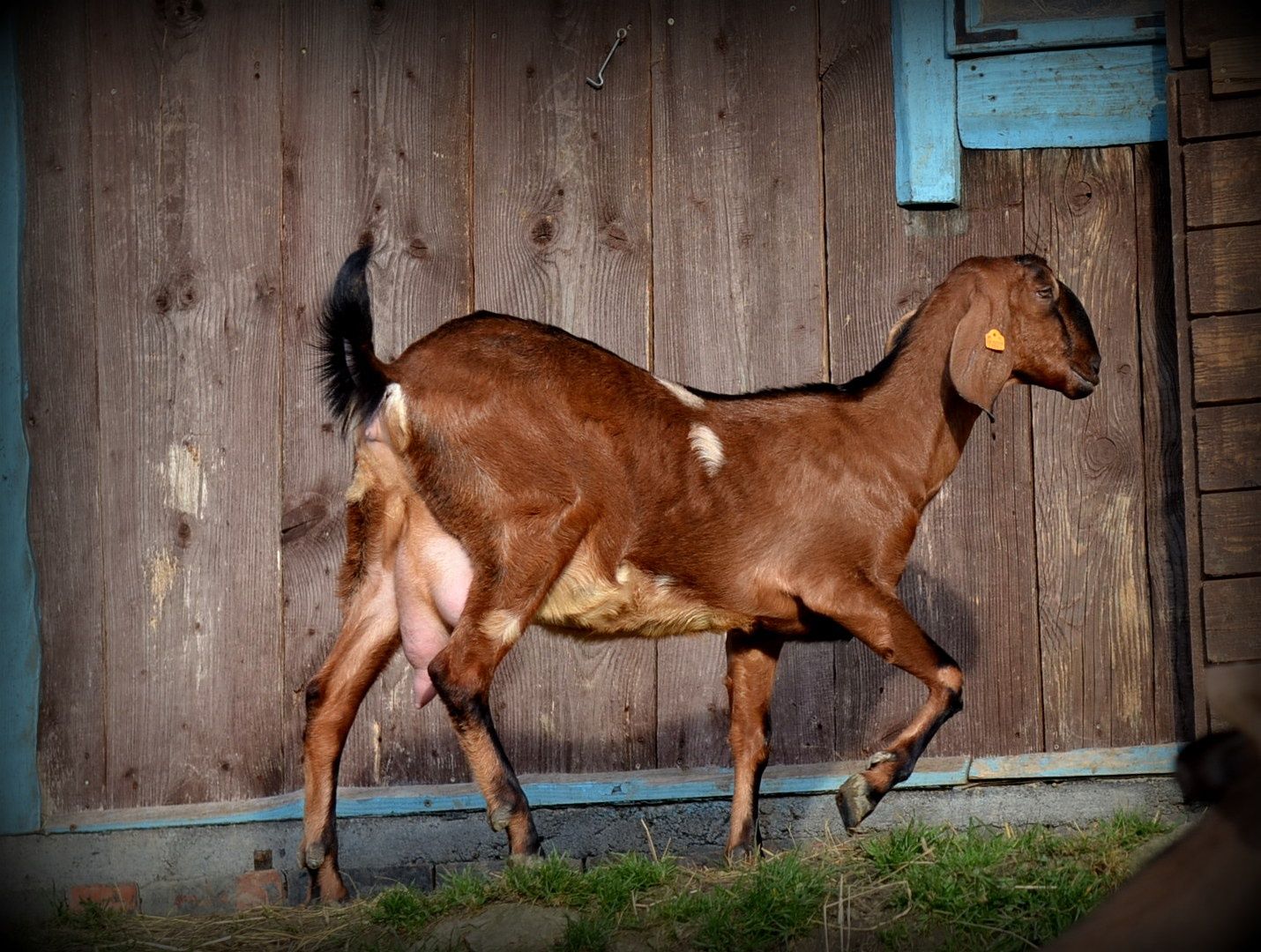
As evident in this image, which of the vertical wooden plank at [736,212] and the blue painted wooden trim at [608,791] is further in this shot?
the vertical wooden plank at [736,212]

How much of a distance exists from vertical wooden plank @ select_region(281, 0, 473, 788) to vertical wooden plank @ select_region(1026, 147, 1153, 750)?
2.18m

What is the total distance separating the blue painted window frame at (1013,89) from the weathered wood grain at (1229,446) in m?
1.10

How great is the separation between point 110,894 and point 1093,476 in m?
3.77

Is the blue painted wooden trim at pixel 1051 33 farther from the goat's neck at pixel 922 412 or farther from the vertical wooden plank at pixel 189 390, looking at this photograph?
the vertical wooden plank at pixel 189 390

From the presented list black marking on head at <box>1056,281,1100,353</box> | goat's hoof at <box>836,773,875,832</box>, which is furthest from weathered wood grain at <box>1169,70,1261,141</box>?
goat's hoof at <box>836,773,875,832</box>

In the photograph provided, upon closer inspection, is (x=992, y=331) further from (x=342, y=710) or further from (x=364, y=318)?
(x=342, y=710)

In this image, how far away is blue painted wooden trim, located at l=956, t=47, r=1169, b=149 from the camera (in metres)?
4.86

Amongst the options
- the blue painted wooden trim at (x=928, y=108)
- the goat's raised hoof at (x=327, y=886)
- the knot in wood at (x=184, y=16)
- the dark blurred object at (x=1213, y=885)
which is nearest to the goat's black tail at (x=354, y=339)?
the goat's raised hoof at (x=327, y=886)

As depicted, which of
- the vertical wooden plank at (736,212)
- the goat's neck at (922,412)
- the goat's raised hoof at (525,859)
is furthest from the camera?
the vertical wooden plank at (736,212)

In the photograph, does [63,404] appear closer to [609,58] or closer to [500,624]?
[500,624]

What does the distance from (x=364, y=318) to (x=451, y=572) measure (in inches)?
31.0

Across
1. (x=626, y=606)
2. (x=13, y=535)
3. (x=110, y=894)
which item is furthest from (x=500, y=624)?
(x=13, y=535)

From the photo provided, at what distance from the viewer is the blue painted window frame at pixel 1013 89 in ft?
15.9

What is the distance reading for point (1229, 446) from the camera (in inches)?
174
